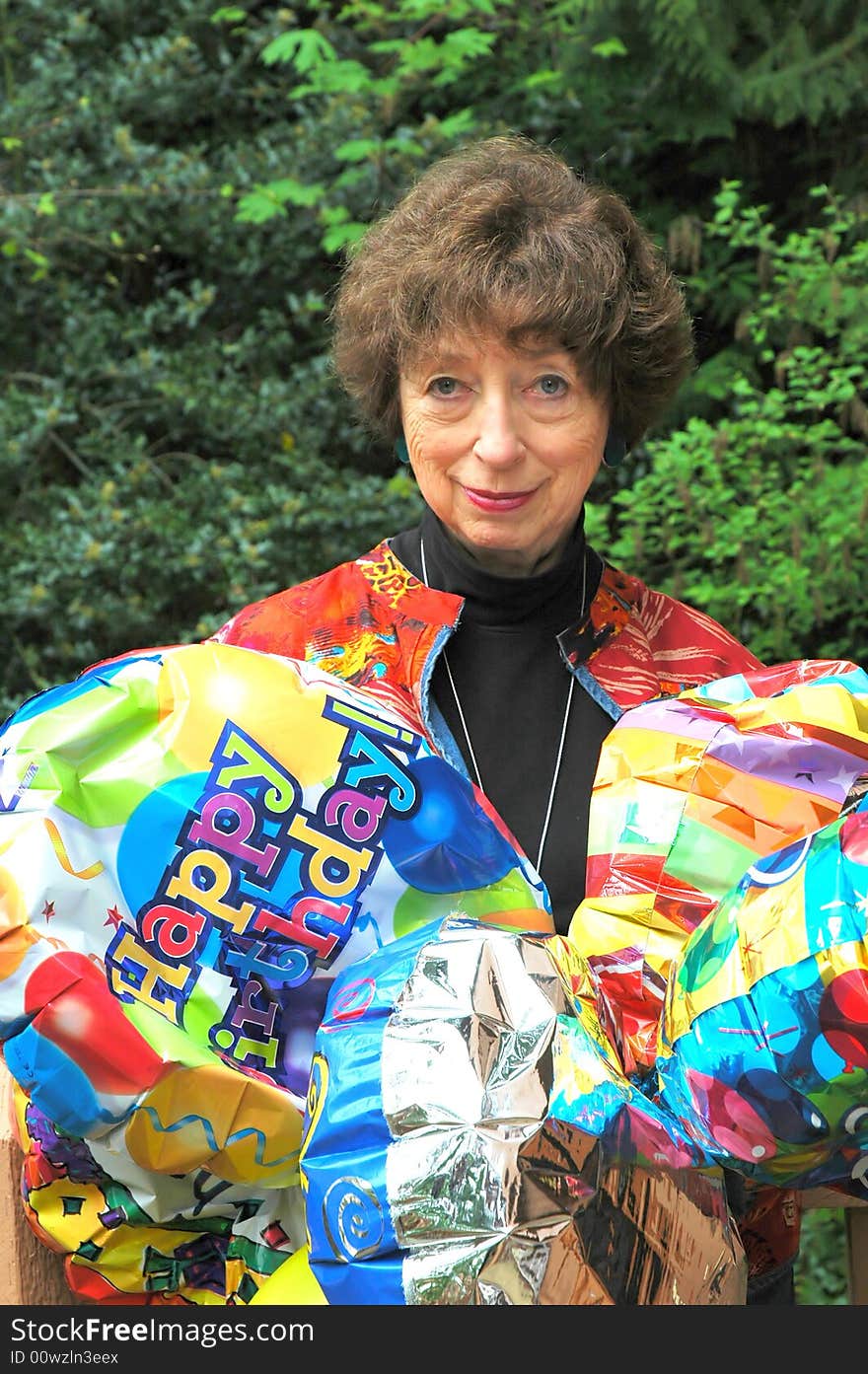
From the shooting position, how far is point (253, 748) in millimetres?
1065

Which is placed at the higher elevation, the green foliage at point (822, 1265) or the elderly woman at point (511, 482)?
the elderly woman at point (511, 482)

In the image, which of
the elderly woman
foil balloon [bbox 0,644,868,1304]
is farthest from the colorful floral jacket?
foil balloon [bbox 0,644,868,1304]

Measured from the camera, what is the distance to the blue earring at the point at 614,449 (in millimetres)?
1773

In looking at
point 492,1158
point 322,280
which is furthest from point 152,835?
point 322,280

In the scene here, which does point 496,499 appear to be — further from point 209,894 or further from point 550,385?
point 209,894

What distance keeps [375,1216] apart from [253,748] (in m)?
0.32

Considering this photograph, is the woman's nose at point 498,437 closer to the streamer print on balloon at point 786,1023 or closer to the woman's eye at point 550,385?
the woman's eye at point 550,385

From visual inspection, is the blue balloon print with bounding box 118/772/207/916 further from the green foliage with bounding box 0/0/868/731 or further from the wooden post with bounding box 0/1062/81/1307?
the green foliage with bounding box 0/0/868/731

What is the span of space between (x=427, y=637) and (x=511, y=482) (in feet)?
0.69

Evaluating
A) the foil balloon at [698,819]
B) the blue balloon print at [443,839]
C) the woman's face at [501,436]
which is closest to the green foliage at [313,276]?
the woman's face at [501,436]

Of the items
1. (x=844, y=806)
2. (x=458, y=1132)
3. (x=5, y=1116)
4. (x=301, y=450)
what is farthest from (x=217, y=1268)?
(x=301, y=450)

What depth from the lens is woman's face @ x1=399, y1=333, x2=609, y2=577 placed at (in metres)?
1.57

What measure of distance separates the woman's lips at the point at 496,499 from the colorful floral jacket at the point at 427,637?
146 mm
